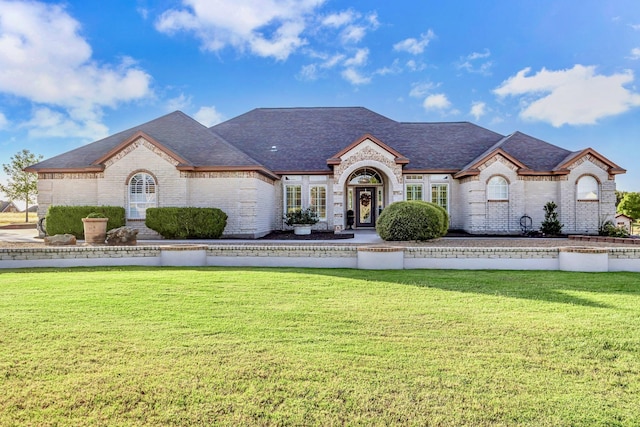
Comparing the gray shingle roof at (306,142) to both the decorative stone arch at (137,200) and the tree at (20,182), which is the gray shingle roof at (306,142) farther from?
the tree at (20,182)

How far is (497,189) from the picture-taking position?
774 inches

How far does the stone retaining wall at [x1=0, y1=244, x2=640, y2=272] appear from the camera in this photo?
9.41m

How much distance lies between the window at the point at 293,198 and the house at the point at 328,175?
6 centimetres

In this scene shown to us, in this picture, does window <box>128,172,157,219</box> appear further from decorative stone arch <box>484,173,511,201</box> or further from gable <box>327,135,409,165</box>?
decorative stone arch <box>484,173,511,201</box>

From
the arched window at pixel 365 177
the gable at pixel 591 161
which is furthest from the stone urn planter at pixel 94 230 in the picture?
the gable at pixel 591 161

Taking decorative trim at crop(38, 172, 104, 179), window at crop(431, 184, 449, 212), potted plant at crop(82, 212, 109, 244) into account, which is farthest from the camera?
window at crop(431, 184, 449, 212)

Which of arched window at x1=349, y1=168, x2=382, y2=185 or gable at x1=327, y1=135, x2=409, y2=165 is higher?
gable at x1=327, y1=135, x2=409, y2=165

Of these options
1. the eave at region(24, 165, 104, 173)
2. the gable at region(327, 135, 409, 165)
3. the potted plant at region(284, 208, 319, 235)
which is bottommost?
the potted plant at region(284, 208, 319, 235)

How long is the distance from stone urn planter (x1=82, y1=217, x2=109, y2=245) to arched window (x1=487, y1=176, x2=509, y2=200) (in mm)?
18890

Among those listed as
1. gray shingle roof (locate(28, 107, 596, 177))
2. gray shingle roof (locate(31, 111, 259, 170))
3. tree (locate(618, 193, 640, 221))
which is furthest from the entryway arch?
tree (locate(618, 193, 640, 221))

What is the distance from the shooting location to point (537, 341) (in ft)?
15.5

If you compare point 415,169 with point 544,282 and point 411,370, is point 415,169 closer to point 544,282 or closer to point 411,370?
point 544,282

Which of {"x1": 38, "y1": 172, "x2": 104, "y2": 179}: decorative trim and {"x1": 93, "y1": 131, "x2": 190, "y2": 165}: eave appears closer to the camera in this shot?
{"x1": 93, "y1": 131, "x2": 190, "y2": 165}: eave

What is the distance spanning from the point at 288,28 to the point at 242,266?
13436 millimetres
